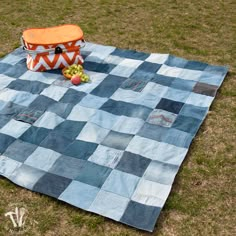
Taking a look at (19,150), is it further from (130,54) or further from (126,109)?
(130,54)

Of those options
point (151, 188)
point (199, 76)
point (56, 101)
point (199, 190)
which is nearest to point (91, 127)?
point (56, 101)

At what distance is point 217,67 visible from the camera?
5.88 m

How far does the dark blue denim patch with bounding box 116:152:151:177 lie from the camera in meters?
4.08

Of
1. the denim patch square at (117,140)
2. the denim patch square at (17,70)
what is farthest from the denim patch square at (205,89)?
the denim patch square at (17,70)

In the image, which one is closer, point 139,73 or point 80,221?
point 80,221

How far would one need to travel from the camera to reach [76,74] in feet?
18.3

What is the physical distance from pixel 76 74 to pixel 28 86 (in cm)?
73

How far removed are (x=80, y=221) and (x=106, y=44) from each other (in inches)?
156

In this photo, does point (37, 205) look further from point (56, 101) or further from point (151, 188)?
point (56, 101)

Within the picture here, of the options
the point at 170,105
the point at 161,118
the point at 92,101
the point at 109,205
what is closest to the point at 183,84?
→ the point at 170,105

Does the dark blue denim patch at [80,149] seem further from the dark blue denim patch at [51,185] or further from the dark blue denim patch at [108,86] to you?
the dark blue denim patch at [108,86]

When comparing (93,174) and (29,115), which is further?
(29,115)

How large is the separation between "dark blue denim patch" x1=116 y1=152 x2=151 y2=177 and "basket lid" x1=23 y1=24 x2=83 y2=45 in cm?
230

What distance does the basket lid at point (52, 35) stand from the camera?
561 cm
